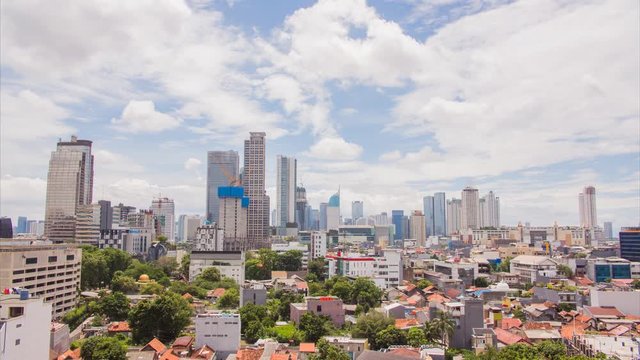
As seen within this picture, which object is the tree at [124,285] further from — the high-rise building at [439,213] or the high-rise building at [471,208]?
the high-rise building at [439,213]

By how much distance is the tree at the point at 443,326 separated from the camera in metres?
25.4

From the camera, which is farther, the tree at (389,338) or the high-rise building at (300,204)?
the high-rise building at (300,204)

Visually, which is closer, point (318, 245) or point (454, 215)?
point (318, 245)

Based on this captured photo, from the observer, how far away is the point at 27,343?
1767 centimetres

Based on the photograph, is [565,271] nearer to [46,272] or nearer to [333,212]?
[46,272]

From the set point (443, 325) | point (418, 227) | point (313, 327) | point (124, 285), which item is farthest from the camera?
point (418, 227)

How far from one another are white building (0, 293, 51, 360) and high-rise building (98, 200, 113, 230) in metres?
73.3

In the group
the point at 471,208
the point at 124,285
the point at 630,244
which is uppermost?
the point at 471,208

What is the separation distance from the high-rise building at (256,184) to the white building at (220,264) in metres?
44.4

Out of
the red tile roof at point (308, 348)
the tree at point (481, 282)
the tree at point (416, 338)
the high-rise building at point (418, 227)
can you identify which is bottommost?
the red tile roof at point (308, 348)

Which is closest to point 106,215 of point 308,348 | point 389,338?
point 308,348

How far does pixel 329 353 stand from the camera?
71.2 feet

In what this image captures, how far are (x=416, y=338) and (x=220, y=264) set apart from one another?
28.8 m

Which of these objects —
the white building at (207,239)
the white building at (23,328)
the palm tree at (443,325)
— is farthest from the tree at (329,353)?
the white building at (207,239)
